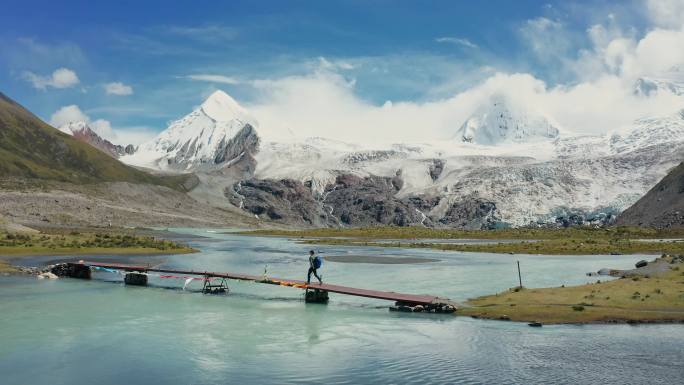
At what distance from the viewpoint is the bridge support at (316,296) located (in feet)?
151

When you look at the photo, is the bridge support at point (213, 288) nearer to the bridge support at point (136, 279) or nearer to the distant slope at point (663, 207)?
the bridge support at point (136, 279)

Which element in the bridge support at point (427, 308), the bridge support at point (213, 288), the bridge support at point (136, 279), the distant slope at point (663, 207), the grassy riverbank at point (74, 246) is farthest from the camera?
the distant slope at point (663, 207)

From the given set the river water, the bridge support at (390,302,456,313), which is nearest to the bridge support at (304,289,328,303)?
the river water

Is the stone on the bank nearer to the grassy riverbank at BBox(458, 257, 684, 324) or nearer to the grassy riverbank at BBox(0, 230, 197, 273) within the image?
the grassy riverbank at BBox(0, 230, 197, 273)

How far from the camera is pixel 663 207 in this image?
535 feet

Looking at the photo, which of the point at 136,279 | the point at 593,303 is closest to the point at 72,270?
the point at 136,279

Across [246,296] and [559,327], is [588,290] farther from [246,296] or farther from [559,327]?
[246,296]

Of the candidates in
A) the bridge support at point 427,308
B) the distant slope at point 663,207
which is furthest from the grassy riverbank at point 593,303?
the distant slope at point 663,207

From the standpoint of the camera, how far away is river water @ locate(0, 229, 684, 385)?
25.3m

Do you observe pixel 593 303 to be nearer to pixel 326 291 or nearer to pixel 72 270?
pixel 326 291

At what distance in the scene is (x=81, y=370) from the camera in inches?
1038

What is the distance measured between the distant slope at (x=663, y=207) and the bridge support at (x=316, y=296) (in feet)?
415

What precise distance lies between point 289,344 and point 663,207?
157 metres

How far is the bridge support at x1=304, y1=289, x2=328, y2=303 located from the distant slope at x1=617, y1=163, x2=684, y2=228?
4978 inches
